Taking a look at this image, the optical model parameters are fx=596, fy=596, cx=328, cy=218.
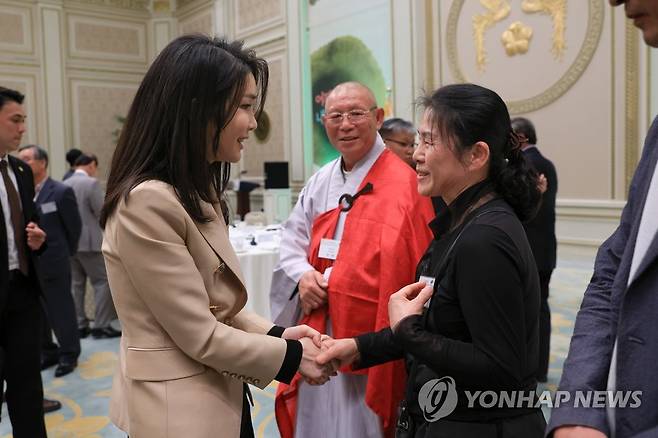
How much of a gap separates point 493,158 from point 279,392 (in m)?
1.19

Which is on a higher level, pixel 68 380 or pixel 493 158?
pixel 493 158

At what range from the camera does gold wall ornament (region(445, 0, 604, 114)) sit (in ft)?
19.0

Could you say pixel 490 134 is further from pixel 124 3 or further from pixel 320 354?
pixel 124 3

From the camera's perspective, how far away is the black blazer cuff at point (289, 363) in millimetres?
1324

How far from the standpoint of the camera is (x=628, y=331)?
34.2 inches

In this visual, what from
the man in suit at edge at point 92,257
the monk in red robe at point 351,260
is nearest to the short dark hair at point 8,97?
the monk in red robe at point 351,260

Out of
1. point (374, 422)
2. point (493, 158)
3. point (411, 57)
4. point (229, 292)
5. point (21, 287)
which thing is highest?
point (411, 57)

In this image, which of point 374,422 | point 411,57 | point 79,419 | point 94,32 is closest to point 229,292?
point 374,422

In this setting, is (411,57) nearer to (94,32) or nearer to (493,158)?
(493,158)

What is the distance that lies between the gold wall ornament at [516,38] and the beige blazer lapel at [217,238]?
5863 mm

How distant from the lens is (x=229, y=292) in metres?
1.31

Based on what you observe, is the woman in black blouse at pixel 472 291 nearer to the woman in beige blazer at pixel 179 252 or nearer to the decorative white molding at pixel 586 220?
the woman in beige blazer at pixel 179 252

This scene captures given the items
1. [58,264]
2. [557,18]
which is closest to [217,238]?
[58,264]

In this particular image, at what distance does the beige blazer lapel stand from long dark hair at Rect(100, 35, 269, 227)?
0.02 meters
